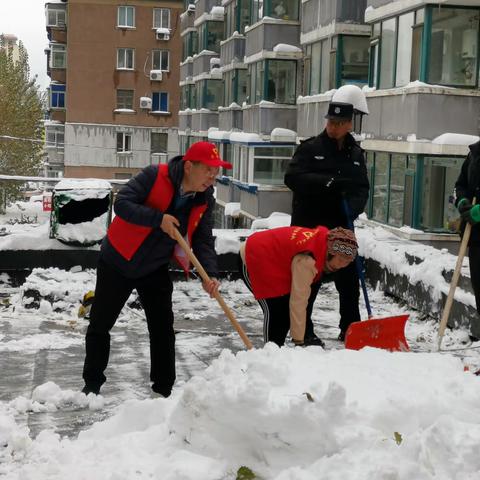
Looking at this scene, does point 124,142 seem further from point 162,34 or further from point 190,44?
point 190,44

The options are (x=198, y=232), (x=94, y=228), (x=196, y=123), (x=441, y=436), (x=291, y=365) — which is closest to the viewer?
(x=441, y=436)

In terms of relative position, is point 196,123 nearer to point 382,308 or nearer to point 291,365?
point 382,308

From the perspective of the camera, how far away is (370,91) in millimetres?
18797

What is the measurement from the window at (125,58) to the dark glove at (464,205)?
1803 inches

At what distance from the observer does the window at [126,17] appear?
5084 cm

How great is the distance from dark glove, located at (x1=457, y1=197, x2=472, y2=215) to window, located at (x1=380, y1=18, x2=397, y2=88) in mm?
11829

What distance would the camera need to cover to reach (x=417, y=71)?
661 inches

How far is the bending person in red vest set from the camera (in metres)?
5.64

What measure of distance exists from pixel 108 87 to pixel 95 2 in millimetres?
4264

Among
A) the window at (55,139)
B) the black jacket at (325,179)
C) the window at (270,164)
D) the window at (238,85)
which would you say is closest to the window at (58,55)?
the window at (55,139)

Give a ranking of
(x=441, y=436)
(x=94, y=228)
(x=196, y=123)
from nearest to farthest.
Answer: (x=441, y=436), (x=94, y=228), (x=196, y=123)

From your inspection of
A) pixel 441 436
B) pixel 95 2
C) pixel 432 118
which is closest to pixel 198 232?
pixel 441 436

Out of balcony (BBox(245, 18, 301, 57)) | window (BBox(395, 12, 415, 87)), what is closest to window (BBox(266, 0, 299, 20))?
balcony (BBox(245, 18, 301, 57))

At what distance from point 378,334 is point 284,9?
2245cm
